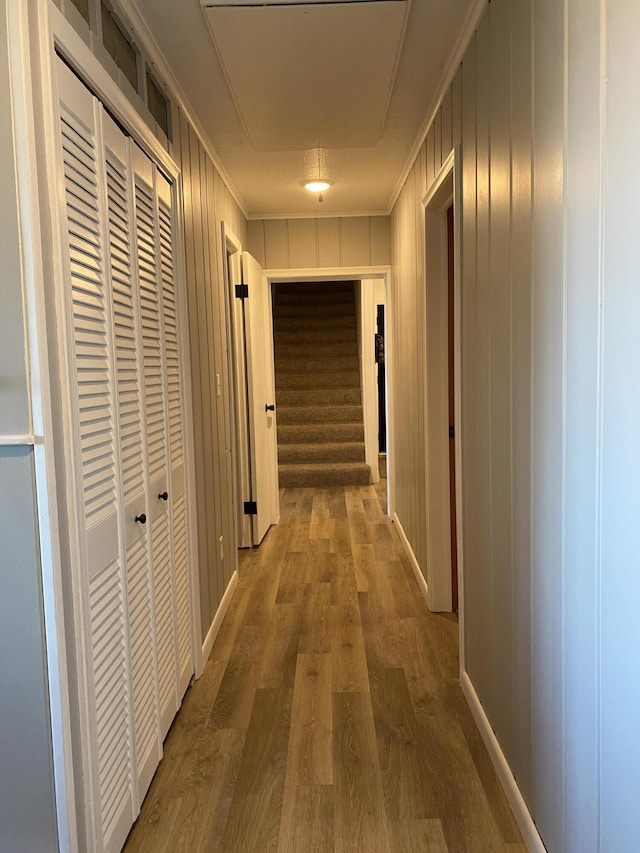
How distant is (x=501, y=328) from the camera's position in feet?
5.68

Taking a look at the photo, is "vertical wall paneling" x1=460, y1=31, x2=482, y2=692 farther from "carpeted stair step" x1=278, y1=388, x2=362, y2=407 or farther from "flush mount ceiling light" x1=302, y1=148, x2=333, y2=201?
"carpeted stair step" x1=278, y1=388, x2=362, y2=407

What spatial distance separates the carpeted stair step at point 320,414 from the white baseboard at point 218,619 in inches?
146

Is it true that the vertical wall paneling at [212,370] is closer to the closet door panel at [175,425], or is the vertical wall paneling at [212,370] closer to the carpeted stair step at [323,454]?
the closet door panel at [175,425]

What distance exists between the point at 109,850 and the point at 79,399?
3.61 feet

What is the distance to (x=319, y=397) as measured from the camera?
24.2 ft

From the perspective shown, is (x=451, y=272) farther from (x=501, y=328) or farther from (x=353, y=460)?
(x=353, y=460)

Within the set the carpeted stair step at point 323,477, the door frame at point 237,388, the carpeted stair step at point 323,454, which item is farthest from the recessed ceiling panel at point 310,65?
the carpeted stair step at point 323,454

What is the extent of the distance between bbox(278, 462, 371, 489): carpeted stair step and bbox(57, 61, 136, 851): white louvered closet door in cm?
468

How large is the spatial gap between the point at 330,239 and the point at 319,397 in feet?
9.74

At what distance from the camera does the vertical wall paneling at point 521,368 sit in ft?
4.90

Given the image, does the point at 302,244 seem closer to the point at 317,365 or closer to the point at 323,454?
the point at 323,454

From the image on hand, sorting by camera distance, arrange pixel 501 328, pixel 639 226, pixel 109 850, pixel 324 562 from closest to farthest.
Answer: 1. pixel 639 226
2. pixel 109 850
3. pixel 501 328
4. pixel 324 562

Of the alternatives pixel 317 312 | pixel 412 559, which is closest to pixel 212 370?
pixel 412 559

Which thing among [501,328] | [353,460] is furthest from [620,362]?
[353,460]
